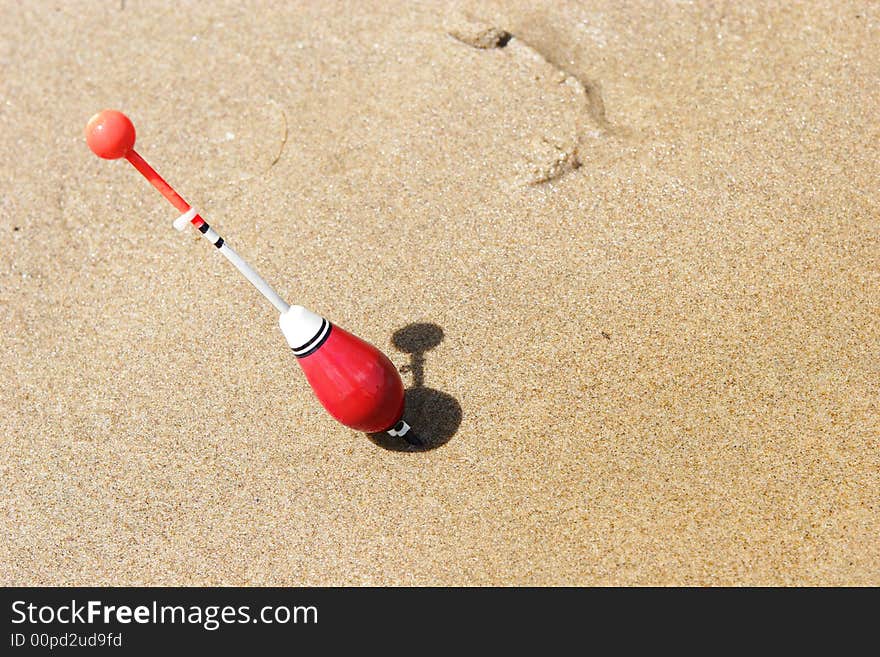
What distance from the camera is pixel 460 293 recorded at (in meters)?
2.18

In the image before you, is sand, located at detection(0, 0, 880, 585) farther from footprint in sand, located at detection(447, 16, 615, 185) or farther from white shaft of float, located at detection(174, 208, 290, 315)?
white shaft of float, located at detection(174, 208, 290, 315)

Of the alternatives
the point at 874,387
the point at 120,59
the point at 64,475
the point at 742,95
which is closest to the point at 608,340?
the point at 874,387

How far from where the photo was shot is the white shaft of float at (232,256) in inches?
57.6

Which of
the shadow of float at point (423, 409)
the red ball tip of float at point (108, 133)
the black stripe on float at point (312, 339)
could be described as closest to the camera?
the red ball tip of float at point (108, 133)

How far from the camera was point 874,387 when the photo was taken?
76.4 inches

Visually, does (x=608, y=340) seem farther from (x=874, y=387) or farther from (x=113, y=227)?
(x=113, y=227)

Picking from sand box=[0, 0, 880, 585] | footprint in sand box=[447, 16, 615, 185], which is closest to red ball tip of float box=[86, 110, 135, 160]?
sand box=[0, 0, 880, 585]

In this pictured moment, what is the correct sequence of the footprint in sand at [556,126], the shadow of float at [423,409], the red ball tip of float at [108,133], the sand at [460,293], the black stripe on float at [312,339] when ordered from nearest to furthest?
the red ball tip of float at [108,133], the black stripe on float at [312,339], the sand at [460,293], the shadow of float at [423,409], the footprint in sand at [556,126]

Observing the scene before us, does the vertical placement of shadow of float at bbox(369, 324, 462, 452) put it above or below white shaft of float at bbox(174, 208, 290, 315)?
below

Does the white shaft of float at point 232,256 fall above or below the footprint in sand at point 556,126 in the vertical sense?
above

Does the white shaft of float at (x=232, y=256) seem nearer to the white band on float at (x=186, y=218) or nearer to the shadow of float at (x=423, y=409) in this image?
the white band on float at (x=186, y=218)

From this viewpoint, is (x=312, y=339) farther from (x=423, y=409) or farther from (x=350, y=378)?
(x=423, y=409)

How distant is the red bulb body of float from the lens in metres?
1.69

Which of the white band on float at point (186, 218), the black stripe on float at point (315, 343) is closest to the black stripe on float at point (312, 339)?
the black stripe on float at point (315, 343)
